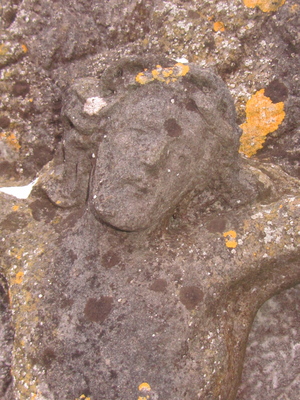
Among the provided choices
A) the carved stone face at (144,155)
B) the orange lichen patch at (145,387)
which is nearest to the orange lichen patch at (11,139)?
the carved stone face at (144,155)

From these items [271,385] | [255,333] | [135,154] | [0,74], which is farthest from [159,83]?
[271,385]

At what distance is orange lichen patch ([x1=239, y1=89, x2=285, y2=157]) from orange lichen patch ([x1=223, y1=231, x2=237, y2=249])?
658 mm

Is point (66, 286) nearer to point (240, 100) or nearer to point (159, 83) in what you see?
point (159, 83)

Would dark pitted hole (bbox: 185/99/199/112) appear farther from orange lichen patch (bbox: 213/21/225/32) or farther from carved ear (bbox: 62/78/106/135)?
orange lichen patch (bbox: 213/21/225/32)

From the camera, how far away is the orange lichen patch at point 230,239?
171 centimetres

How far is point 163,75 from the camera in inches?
64.2

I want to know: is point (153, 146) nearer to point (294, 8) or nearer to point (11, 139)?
point (11, 139)

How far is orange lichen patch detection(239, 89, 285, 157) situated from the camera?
2064 millimetres

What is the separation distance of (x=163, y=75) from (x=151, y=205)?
1.92 ft

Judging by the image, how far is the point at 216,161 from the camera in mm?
1764

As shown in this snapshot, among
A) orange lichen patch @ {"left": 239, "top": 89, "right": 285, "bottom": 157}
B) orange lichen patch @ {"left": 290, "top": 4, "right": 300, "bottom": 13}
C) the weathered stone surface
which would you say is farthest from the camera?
orange lichen patch @ {"left": 239, "top": 89, "right": 285, "bottom": 157}

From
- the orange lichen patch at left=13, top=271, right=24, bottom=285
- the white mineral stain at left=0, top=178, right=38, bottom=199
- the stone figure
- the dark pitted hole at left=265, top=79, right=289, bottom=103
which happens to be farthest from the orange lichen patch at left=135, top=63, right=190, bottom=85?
the orange lichen patch at left=13, top=271, right=24, bottom=285

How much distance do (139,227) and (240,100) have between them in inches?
39.9

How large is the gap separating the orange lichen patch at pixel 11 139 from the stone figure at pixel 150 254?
493 mm
